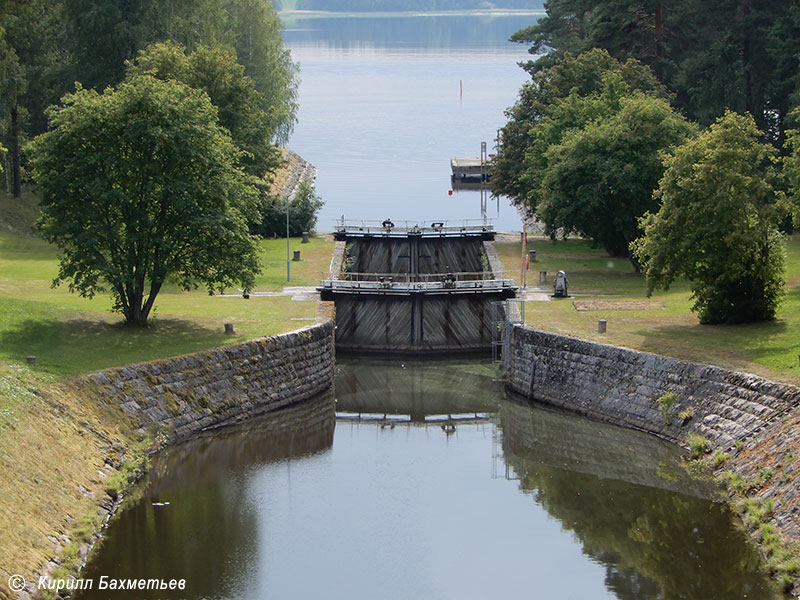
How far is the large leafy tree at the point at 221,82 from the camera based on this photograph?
64.6 metres

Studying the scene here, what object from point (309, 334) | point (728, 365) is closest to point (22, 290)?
point (309, 334)

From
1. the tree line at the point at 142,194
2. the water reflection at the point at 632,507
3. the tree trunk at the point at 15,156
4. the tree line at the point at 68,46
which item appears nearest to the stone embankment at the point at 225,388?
the tree line at the point at 142,194

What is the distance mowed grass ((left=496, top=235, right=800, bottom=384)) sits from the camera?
39438 millimetres

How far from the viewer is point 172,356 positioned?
134 ft

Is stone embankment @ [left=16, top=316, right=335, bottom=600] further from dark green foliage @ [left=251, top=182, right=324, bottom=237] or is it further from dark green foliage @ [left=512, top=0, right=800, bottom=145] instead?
dark green foliage @ [left=512, top=0, right=800, bottom=145]

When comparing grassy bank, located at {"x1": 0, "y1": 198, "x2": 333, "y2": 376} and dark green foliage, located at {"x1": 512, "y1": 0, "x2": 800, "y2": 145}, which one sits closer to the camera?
grassy bank, located at {"x1": 0, "y1": 198, "x2": 333, "y2": 376}

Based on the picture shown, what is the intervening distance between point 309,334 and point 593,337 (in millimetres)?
10096

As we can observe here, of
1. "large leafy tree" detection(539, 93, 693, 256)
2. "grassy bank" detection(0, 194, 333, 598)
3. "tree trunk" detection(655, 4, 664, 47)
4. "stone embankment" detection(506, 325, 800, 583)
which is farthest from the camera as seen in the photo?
"tree trunk" detection(655, 4, 664, 47)

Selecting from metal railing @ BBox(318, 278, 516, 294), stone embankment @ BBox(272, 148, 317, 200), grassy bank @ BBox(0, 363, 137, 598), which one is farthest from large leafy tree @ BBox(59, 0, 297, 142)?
grassy bank @ BBox(0, 363, 137, 598)

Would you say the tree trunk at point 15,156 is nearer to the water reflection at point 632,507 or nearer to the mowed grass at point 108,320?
the mowed grass at point 108,320

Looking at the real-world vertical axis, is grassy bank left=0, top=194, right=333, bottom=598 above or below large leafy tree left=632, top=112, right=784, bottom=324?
below

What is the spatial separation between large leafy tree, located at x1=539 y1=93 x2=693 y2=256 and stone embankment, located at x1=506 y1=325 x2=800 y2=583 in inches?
421

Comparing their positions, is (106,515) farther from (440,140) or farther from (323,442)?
(440,140)

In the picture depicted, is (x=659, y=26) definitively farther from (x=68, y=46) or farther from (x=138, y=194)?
(x=138, y=194)
